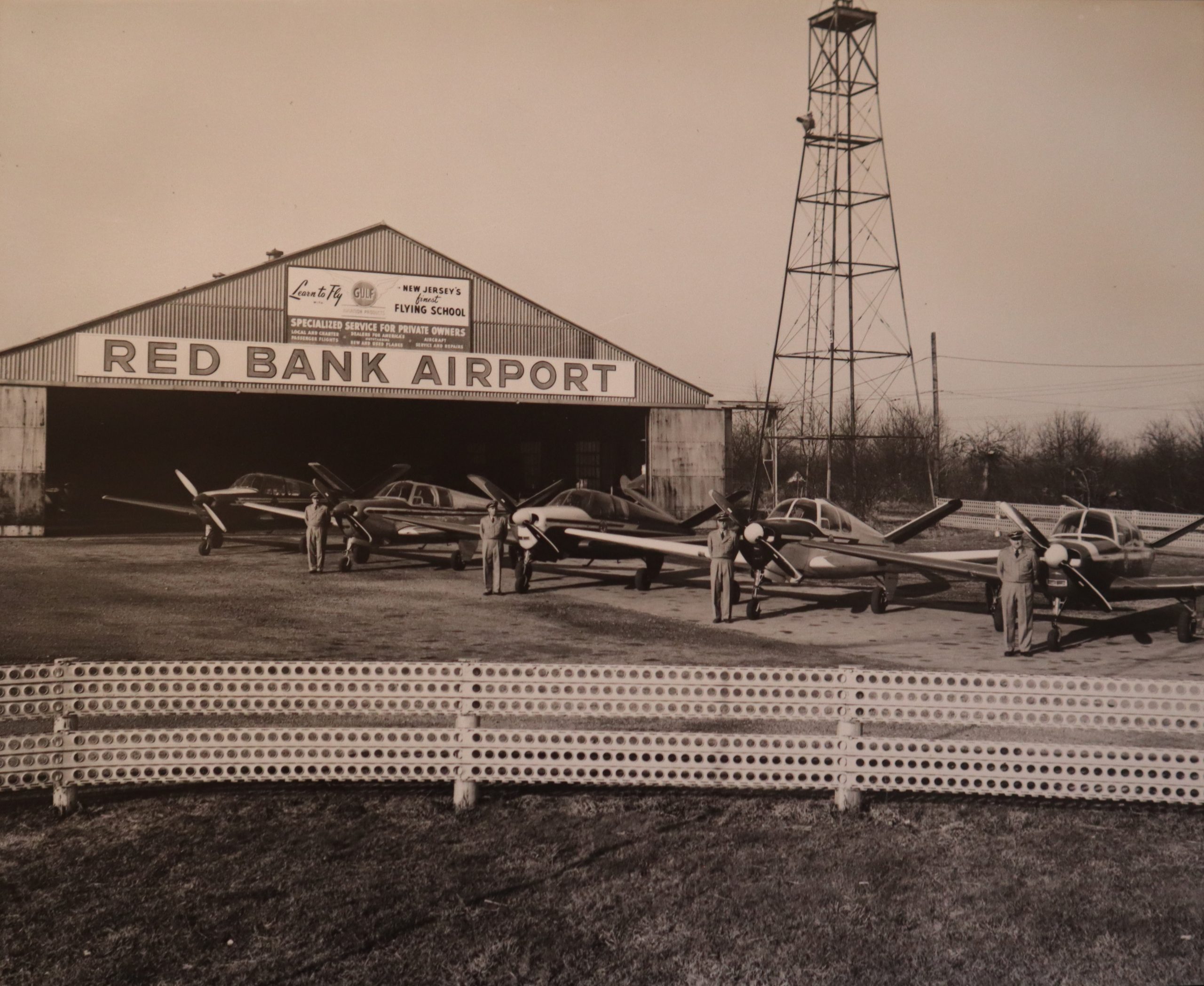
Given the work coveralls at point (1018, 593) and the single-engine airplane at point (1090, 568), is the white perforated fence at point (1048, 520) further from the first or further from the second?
the work coveralls at point (1018, 593)

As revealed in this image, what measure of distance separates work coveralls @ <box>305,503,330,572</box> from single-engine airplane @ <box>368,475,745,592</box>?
330 cm

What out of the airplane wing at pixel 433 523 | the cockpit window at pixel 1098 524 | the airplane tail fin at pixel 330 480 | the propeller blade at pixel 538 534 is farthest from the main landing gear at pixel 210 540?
the cockpit window at pixel 1098 524

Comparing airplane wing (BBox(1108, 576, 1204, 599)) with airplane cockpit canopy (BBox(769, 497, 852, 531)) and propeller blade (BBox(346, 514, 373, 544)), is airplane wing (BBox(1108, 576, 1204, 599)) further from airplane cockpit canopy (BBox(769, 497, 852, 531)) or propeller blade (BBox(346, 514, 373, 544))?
propeller blade (BBox(346, 514, 373, 544))

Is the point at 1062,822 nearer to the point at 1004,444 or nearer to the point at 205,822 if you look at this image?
the point at 205,822

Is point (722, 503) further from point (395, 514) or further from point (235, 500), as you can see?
point (235, 500)

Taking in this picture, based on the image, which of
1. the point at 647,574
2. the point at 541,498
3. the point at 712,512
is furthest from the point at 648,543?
the point at 541,498

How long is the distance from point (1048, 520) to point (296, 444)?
1226 inches

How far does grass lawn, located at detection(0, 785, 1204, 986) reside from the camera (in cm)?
429

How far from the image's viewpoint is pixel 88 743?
6.10 m

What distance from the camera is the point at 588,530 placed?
59.5 ft

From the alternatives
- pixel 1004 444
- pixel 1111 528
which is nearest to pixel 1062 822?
pixel 1111 528

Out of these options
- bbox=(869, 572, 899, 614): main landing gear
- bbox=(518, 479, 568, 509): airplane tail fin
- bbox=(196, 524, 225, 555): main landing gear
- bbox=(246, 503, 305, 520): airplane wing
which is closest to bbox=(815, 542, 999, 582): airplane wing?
bbox=(869, 572, 899, 614): main landing gear

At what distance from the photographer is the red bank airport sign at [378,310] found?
26.6 metres

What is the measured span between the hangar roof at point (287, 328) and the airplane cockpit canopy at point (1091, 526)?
53.5 ft
